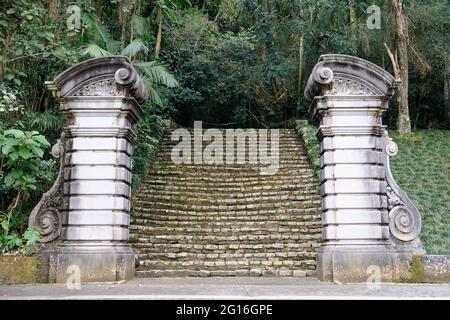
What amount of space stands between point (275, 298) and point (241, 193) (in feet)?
27.6

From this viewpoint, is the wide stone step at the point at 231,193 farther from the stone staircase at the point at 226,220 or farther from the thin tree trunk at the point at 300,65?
the thin tree trunk at the point at 300,65

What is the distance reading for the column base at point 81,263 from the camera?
826 cm

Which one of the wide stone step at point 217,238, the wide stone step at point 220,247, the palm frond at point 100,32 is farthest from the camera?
the palm frond at point 100,32

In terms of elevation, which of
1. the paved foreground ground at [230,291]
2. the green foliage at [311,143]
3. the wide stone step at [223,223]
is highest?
the green foliage at [311,143]

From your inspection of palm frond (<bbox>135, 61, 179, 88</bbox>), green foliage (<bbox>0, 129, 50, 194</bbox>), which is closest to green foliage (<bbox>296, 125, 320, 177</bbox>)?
palm frond (<bbox>135, 61, 179, 88</bbox>)

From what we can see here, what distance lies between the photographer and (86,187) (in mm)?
8570

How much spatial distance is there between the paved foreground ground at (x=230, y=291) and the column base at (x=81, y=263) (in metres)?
0.30

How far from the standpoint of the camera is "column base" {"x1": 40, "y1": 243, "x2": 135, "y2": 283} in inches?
325

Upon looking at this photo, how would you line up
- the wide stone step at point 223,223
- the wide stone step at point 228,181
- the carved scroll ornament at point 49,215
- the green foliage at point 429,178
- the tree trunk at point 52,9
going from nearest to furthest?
the carved scroll ornament at point 49,215, the green foliage at point 429,178, the wide stone step at point 223,223, the tree trunk at point 52,9, the wide stone step at point 228,181

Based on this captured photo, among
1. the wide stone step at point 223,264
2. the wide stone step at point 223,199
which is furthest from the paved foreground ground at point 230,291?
the wide stone step at point 223,199

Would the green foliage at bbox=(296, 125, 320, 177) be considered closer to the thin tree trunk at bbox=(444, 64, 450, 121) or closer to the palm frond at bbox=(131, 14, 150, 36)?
the palm frond at bbox=(131, 14, 150, 36)

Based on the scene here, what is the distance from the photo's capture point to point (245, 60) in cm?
2359

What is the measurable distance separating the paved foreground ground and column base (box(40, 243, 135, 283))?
0.30m

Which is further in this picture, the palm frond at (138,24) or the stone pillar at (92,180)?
the palm frond at (138,24)
